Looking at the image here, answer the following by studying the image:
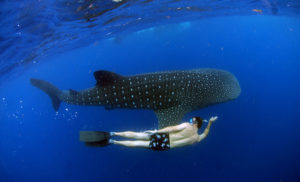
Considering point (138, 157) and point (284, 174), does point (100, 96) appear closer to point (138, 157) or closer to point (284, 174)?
point (138, 157)

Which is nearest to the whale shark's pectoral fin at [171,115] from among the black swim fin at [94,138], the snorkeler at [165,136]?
the snorkeler at [165,136]

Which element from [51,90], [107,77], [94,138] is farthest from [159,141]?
[51,90]

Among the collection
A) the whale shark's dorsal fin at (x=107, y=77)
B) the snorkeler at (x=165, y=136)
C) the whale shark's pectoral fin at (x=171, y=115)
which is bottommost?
the whale shark's pectoral fin at (x=171, y=115)

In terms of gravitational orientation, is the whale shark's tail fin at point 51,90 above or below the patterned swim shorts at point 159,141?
above

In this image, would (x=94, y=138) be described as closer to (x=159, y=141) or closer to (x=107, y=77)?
(x=159, y=141)

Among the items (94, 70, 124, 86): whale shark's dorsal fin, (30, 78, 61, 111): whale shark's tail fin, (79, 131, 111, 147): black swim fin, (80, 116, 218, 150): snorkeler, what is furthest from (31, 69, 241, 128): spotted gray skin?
(30, 78, 61, 111): whale shark's tail fin

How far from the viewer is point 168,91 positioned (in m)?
6.37

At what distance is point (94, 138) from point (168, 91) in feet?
9.59

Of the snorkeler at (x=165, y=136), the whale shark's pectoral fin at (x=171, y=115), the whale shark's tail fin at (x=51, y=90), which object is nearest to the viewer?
the snorkeler at (x=165, y=136)

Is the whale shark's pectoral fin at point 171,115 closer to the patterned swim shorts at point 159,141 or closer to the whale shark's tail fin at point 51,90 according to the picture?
the patterned swim shorts at point 159,141

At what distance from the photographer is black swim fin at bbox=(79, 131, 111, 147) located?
493 cm

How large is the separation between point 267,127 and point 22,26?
20846mm

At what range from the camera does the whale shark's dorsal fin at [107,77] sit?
642cm

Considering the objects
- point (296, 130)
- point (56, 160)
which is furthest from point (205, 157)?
point (56, 160)
